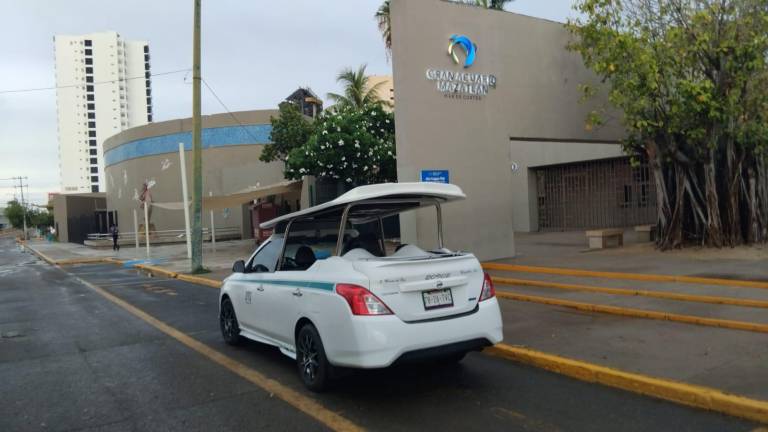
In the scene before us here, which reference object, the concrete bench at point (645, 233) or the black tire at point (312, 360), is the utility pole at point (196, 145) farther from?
the black tire at point (312, 360)

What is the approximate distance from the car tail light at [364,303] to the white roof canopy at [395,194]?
35.3 inches

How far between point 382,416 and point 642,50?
1002 centimetres

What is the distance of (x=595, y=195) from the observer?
2291cm

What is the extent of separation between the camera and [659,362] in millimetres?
5469

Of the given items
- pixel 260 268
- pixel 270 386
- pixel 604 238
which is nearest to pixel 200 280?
pixel 260 268

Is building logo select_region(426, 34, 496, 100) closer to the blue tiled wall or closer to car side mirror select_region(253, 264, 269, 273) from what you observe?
car side mirror select_region(253, 264, 269, 273)

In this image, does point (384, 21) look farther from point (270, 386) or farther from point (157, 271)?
point (270, 386)

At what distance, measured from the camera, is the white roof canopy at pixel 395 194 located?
208 inches

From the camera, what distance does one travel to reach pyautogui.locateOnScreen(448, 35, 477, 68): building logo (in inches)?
526

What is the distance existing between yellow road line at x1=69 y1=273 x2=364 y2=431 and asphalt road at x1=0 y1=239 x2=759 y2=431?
62mm

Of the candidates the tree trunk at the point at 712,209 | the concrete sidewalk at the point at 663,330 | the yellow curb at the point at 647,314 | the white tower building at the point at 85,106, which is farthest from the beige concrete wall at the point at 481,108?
the white tower building at the point at 85,106

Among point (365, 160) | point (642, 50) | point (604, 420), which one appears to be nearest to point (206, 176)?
point (365, 160)

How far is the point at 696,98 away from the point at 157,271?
1606 cm

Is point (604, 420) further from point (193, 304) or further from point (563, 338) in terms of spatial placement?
point (193, 304)
